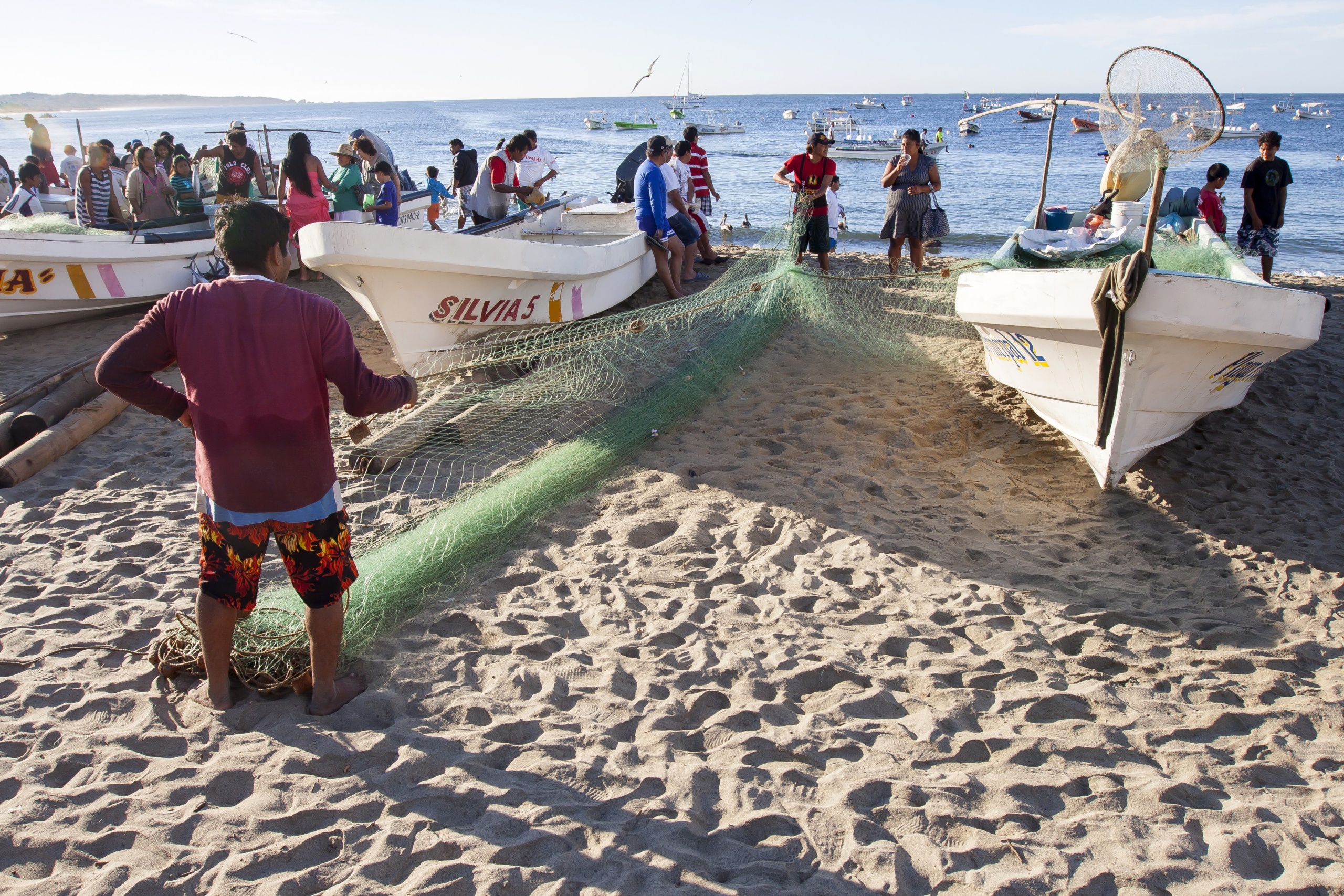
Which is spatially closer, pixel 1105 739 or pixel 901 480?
pixel 1105 739

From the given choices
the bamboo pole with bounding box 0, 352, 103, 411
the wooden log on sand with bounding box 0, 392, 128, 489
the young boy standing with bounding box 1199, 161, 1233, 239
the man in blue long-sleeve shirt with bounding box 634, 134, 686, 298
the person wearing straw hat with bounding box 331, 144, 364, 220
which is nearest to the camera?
the wooden log on sand with bounding box 0, 392, 128, 489

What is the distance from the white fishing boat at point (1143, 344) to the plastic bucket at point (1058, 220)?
354 centimetres

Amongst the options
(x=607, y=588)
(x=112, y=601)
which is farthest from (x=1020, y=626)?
(x=112, y=601)

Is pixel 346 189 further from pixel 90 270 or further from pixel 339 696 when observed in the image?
pixel 339 696

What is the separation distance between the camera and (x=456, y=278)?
612cm

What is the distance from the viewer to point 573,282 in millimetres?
7426

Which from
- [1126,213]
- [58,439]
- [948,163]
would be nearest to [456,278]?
[58,439]

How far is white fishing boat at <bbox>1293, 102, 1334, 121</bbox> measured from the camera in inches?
2714

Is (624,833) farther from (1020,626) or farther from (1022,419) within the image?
(1022,419)

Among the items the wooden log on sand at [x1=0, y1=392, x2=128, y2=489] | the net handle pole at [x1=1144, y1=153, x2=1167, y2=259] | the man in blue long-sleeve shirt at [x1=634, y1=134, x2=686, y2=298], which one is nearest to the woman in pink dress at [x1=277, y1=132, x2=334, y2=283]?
the wooden log on sand at [x1=0, y1=392, x2=128, y2=489]

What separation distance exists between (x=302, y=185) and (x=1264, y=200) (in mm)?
9775

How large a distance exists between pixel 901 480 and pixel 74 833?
13.7ft

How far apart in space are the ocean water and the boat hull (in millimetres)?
8362

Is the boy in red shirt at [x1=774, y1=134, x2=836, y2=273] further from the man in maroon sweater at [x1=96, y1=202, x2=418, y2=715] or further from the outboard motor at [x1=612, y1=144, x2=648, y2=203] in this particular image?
the man in maroon sweater at [x1=96, y1=202, x2=418, y2=715]
